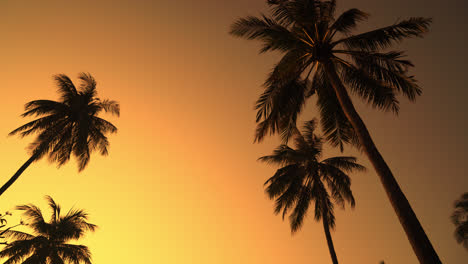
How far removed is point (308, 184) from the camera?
17172 millimetres

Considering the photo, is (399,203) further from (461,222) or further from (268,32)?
(461,222)

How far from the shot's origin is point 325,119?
11.7 meters

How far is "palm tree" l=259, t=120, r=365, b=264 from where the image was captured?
16.5 m

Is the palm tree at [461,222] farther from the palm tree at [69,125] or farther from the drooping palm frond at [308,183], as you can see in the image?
the palm tree at [69,125]

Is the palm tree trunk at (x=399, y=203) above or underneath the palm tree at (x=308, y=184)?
underneath

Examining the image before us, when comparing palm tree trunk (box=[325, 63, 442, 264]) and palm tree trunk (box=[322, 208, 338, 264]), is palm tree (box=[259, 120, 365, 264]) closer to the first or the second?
palm tree trunk (box=[322, 208, 338, 264])

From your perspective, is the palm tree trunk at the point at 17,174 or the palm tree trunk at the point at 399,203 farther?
the palm tree trunk at the point at 17,174

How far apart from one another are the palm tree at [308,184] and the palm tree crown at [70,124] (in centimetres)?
1379

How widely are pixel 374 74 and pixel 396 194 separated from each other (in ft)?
17.3

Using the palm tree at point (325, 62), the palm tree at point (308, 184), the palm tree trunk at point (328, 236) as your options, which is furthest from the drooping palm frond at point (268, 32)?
the palm tree trunk at point (328, 236)

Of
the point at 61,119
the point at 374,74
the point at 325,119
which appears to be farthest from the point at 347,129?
the point at 61,119

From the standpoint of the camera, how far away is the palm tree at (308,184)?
1653cm

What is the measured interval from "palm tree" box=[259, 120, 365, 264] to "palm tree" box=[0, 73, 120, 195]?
45.2 feet

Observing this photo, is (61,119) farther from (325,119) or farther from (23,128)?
(325,119)
